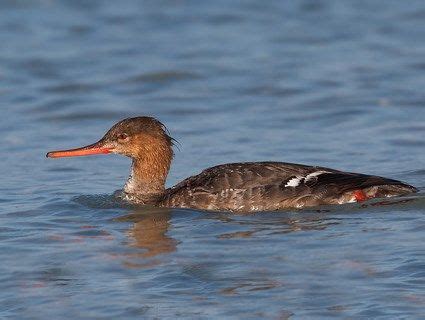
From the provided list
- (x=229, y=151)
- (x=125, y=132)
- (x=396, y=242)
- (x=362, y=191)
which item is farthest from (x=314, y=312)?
(x=229, y=151)

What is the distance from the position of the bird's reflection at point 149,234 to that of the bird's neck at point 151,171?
37 cm

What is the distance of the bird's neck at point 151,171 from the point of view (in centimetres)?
1237

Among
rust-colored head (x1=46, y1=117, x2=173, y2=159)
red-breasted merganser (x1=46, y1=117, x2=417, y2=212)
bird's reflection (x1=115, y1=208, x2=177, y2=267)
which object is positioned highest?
rust-colored head (x1=46, y1=117, x2=173, y2=159)

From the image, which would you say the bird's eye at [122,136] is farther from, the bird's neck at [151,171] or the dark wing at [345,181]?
the dark wing at [345,181]

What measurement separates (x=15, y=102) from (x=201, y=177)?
5.69 metres

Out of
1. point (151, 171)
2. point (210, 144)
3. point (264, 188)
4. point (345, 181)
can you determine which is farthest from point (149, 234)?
point (210, 144)

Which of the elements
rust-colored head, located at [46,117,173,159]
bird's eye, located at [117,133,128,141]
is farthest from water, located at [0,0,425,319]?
bird's eye, located at [117,133,128,141]

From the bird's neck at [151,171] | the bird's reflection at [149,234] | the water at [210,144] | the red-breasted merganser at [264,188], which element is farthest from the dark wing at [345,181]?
the bird's neck at [151,171]

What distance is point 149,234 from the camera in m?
11.0

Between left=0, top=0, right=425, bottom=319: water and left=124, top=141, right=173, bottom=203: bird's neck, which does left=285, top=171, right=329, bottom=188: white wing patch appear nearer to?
left=0, top=0, right=425, bottom=319: water

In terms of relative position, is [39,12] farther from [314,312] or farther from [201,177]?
[314,312]

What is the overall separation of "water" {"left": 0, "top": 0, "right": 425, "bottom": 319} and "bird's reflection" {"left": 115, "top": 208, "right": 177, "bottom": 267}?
24mm

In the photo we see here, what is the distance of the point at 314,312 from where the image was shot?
8.41m

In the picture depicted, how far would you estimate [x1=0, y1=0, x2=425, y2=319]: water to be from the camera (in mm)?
8977
